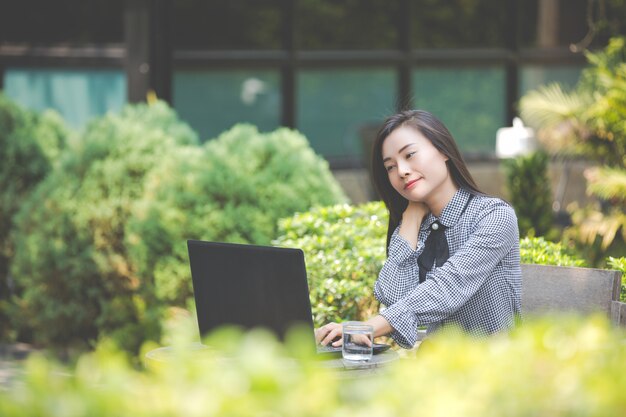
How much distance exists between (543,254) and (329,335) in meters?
1.80

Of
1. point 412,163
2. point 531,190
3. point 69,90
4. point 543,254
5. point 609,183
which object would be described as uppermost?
point 412,163

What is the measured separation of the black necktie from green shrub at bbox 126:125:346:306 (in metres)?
3.00

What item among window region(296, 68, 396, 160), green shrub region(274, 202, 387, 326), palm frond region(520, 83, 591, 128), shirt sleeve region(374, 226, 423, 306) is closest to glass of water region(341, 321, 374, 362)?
shirt sleeve region(374, 226, 423, 306)

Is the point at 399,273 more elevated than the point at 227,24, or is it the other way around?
the point at 227,24

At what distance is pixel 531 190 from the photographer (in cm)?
990

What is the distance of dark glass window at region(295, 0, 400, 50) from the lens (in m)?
10.8

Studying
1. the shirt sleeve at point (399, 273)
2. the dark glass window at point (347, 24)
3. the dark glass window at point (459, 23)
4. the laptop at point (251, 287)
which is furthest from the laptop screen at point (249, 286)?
the dark glass window at point (459, 23)

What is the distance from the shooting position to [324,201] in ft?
23.4

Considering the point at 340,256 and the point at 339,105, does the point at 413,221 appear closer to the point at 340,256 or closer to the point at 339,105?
the point at 340,256

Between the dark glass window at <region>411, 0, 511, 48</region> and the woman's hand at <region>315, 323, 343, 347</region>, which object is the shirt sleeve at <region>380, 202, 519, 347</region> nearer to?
the woman's hand at <region>315, 323, 343, 347</region>

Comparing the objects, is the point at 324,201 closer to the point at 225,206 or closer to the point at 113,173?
the point at 225,206

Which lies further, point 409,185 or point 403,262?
point 403,262

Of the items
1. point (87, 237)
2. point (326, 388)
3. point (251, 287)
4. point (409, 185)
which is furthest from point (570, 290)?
point (87, 237)

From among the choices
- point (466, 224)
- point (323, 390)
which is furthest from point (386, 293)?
point (323, 390)
